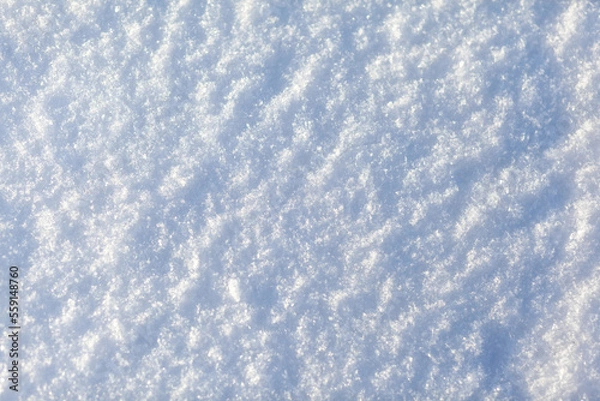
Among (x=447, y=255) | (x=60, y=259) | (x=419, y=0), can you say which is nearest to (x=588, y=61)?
(x=419, y=0)

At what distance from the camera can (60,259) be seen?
4.33 feet

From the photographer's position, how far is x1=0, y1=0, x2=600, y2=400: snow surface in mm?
1290

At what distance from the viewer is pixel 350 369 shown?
1.29 meters

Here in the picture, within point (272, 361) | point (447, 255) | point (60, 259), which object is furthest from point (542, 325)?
point (60, 259)

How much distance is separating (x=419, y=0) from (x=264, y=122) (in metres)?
0.48

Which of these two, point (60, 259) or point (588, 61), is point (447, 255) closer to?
point (588, 61)

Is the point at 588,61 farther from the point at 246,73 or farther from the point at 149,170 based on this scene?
the point at 149,170

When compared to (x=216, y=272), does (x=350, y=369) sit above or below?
below

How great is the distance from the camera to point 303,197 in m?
1.33

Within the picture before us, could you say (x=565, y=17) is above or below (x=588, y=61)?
above

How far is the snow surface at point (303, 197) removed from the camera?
4.23ft

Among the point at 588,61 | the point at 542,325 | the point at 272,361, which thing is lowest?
the point at 542,325

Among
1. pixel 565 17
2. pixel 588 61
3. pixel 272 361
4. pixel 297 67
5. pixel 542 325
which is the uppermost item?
pixel 297 67

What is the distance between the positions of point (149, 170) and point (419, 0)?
29.9 inches
